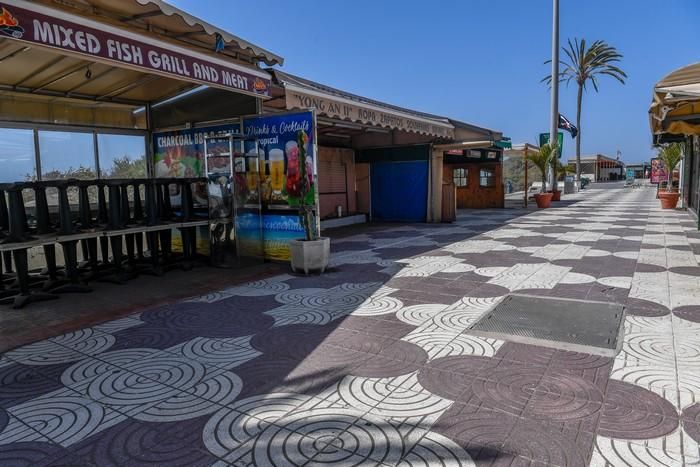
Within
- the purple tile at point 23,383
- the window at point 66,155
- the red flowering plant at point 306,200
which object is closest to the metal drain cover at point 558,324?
the red flowering plant at point 306,200

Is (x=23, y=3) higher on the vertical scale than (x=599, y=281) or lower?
higher

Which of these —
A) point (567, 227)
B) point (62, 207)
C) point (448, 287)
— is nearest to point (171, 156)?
point (62, 207)

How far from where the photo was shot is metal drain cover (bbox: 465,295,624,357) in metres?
3.49

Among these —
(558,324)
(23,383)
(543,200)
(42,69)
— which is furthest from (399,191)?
(23,383)

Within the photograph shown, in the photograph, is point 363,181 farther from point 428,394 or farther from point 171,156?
point 428,394

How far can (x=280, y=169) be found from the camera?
6.77 m

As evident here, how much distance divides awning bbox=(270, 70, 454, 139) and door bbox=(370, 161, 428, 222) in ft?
6.96

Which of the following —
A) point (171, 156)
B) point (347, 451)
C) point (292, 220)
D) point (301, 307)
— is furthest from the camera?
point (171, 156)

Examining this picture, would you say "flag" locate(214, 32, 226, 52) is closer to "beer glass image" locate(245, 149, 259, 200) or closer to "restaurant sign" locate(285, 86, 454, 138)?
"restaurant sign" locate(285, 86, 454, 138)

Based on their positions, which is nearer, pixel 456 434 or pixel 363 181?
pixel 456 434

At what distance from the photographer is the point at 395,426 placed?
2.40 m

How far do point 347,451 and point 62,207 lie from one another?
192 inches

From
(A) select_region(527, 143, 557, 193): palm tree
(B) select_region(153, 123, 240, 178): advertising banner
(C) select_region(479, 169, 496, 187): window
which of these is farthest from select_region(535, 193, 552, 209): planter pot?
(B) select_region(153, 123, 240, 178): advertising banner

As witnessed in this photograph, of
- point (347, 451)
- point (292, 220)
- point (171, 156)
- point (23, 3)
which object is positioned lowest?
point (347, 451)
